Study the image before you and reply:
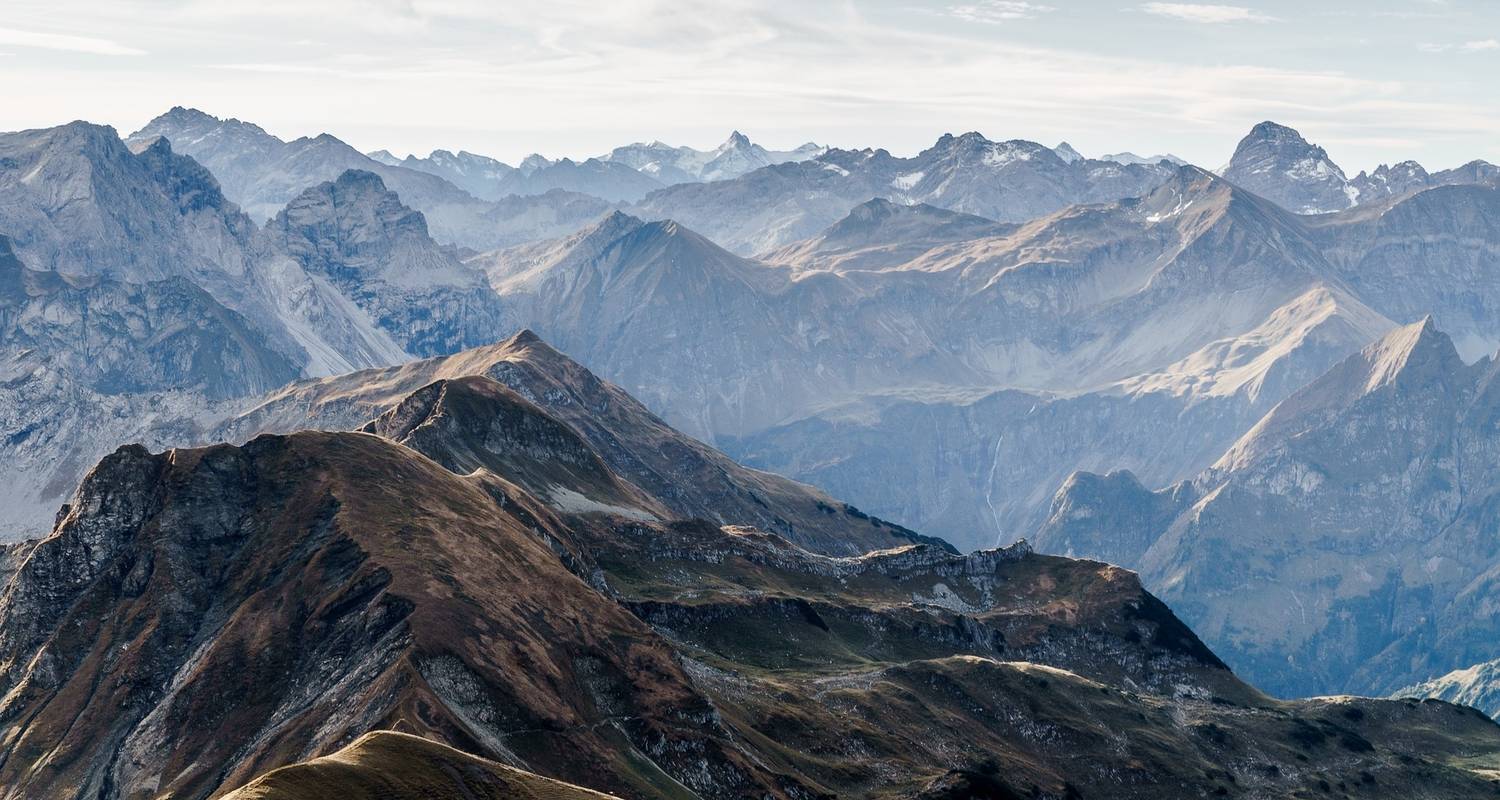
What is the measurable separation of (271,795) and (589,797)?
1474 inches

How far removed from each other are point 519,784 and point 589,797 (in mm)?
7125

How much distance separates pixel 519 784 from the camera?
16125 cm

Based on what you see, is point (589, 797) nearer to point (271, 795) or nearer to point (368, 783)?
point (368, 783)

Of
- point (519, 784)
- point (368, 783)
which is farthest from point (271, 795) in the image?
point (519, 784)

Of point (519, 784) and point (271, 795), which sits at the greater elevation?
point (271, 795)

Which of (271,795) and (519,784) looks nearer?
(271,795)

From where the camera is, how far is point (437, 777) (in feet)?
503

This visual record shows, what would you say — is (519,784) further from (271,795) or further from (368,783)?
(271,795)

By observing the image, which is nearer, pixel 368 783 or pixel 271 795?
pixel 271 795

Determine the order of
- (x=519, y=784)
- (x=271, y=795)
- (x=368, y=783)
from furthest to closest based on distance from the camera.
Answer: (x=519, y=784) → (x=368, y=783) → (x=271, y=795)

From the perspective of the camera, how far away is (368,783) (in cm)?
14625

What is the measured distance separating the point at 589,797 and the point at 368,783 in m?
25.2

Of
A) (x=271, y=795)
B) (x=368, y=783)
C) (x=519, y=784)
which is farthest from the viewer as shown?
(x=519, y=784)

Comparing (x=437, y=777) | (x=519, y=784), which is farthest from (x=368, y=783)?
(x=519, y=784)
